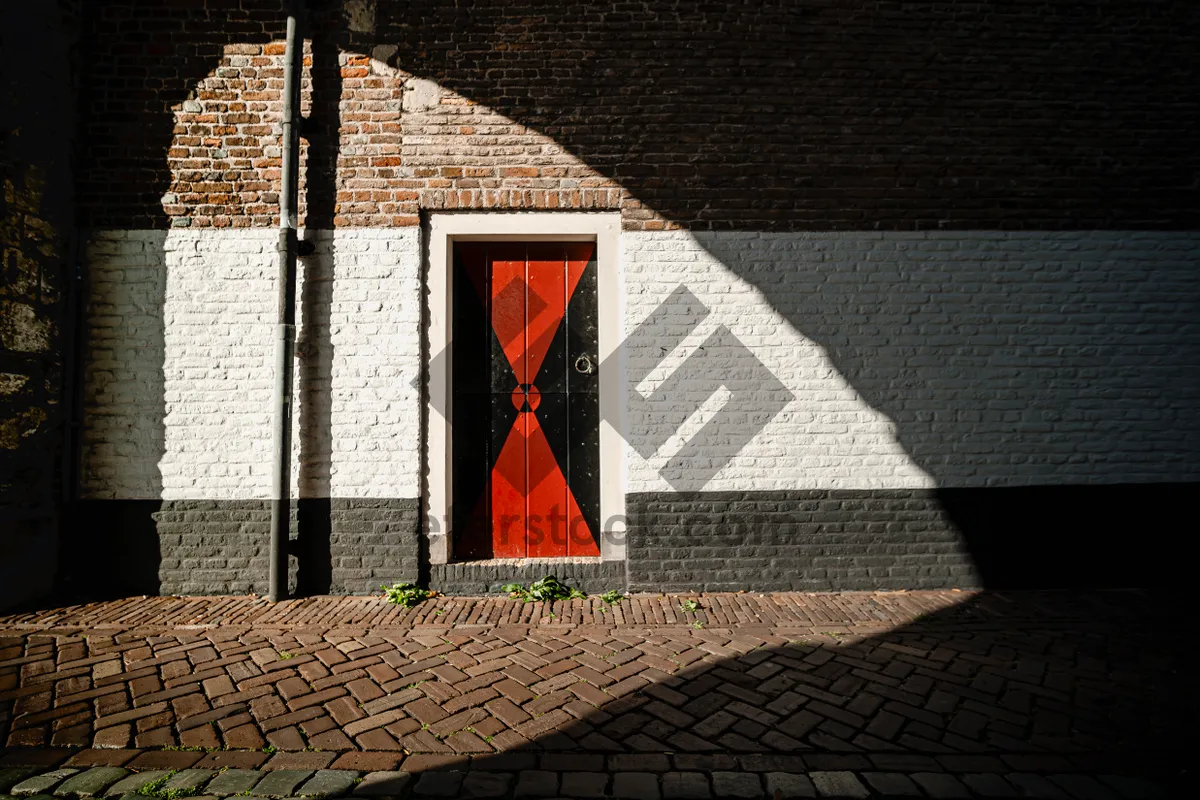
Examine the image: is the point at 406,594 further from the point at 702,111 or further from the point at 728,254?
the point at 702,111

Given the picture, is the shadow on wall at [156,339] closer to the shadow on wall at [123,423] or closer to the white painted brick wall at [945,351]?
the shadow on wall at [123,423]

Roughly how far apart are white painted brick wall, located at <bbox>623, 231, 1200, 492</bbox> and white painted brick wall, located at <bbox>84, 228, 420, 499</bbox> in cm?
187

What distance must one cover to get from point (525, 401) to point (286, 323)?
1.86 metres

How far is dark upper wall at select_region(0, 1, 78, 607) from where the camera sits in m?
3.75

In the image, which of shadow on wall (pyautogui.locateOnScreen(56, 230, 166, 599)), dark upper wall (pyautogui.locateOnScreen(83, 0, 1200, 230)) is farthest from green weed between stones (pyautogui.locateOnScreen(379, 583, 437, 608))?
dark upper wall (pyautogui.locateOnScreen(83, 0, 1200, 230))

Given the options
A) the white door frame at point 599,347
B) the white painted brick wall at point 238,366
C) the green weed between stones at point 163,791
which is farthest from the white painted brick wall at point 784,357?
the green weed between stones at point 163,791

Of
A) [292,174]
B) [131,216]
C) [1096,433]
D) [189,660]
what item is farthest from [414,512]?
[1096,433]

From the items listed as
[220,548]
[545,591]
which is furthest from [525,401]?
[220,548]

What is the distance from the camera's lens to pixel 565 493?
14.5ft

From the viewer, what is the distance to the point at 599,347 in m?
4.33

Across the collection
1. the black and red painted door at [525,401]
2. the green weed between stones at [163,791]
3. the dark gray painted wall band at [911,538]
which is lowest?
the green weed between stones at [163,791]

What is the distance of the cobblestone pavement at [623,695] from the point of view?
2219 millimetres

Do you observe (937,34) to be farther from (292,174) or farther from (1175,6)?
(292,174)

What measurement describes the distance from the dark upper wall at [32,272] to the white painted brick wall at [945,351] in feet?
14.0
